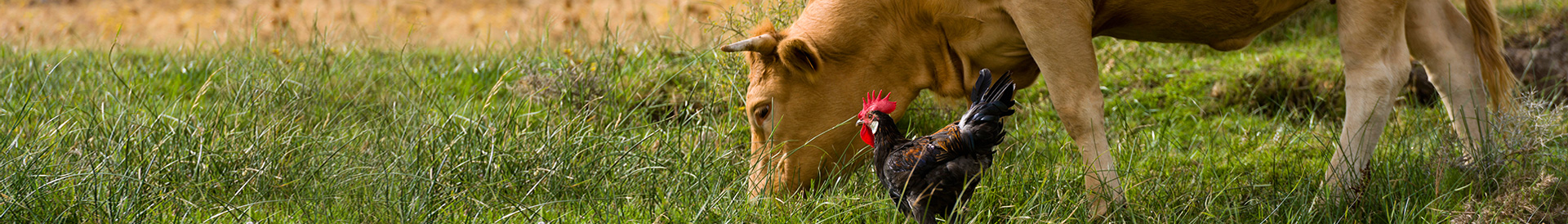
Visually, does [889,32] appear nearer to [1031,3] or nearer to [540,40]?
[1031,3]

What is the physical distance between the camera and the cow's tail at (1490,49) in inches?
160

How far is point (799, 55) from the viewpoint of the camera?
342cm

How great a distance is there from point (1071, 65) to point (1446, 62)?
5.90 feet

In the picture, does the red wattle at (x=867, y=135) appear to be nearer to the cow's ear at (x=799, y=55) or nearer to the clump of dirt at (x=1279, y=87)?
the cow's ear at (x=799, y=55)

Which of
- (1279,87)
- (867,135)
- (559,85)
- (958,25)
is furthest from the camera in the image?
(1279,87)

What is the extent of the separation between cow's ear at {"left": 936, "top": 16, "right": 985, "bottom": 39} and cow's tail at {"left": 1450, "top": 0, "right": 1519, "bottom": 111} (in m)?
2.15

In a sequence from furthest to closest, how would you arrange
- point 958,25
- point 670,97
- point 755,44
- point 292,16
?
point 292,16
point 670,97
point 958,25
point 755,44

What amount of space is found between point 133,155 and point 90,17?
10.3 meters

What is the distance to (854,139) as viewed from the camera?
364 cm

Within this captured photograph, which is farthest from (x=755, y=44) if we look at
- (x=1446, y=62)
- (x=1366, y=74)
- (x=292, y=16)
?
(x=292, y=16)

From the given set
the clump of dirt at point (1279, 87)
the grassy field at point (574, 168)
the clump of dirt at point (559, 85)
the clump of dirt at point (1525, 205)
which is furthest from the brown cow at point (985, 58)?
the clump of dirt at point (1279, 87)

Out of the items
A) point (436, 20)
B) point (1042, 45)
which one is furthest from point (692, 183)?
point (436, 20)

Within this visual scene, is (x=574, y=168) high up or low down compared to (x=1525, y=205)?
down

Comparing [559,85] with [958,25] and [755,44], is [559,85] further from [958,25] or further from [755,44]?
[958,25]
